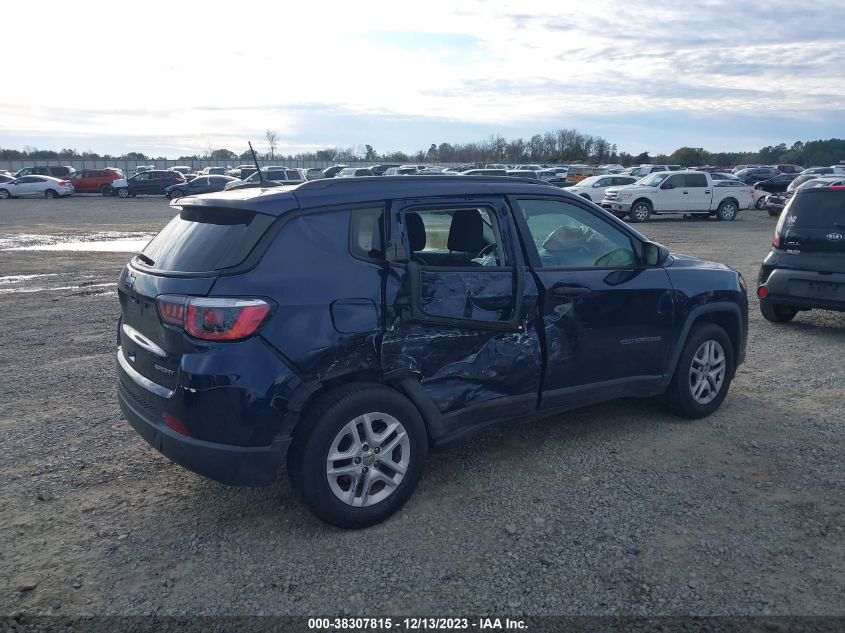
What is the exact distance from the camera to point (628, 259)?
16.8 feet

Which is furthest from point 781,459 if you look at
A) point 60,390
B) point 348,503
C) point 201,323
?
point 60,390

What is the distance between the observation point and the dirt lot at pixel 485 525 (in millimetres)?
3338

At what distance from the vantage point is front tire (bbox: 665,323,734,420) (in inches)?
213

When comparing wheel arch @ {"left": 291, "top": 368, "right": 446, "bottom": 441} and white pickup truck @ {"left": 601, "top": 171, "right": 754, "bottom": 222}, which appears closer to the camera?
wheel arch @ {"left": 291, "top": 368, "right": 446, "bottom": 441}

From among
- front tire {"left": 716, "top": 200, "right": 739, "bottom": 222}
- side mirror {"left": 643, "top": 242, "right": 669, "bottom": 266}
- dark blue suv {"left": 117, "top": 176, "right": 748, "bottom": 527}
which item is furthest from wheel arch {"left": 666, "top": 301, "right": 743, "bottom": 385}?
front tire {"left": 716, "top": 200, "right": 739, "bottom": 222}

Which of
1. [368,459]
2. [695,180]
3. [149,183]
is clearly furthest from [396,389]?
[149,183]

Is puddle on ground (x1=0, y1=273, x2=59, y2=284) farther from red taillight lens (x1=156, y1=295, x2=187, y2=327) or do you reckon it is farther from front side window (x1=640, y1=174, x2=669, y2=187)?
front side window (x1=640, y1=174, x2=669, y2=187)

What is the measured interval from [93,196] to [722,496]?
4520 centimetres

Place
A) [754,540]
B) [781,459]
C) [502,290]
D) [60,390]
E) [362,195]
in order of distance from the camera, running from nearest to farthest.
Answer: [754,540] → [362,195] → [502,290] → [781,459] → [60,390]

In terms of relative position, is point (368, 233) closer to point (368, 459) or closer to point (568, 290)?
point (368, 459)

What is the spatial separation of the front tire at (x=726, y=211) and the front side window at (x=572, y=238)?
25.2 m

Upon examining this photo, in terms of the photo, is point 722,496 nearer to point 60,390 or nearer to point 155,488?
point 155,488

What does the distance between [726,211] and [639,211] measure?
14.1 ft

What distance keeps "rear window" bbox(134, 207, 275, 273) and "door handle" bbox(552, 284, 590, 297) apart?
189 centimetres
